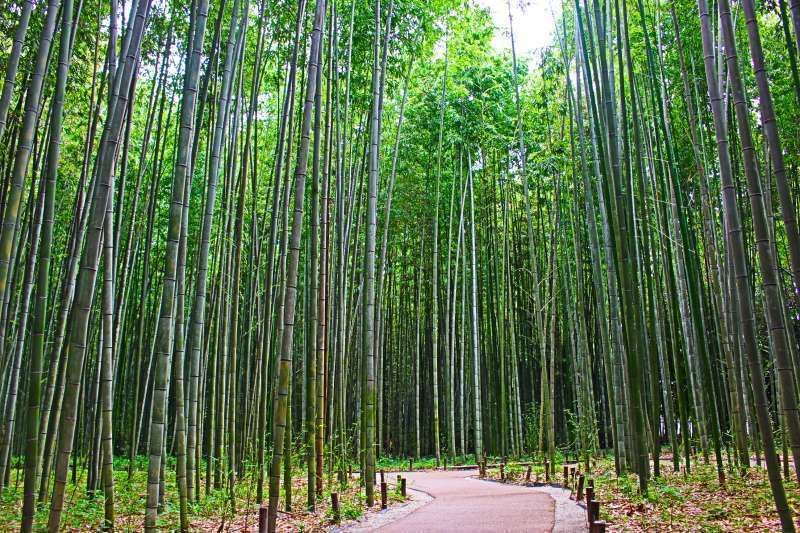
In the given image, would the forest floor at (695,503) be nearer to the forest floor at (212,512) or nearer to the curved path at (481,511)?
the curved path at (481,511)

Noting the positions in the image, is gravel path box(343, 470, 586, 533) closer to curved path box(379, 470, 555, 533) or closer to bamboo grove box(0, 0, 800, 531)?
curved path box(379, 470, 555, 533)

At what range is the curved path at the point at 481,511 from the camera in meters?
3.94

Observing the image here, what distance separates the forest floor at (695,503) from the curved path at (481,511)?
0.45 meters

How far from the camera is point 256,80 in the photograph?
5289 millimetres

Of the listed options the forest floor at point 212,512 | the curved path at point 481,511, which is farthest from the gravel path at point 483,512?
the forest floor at point 212,512

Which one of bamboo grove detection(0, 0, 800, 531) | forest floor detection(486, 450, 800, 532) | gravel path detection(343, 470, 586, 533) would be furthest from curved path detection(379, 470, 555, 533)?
bamboo grove detection(0, 0, 800, 531)

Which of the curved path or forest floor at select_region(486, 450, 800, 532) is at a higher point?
forest floor at select_region(486, 450, 800, 532)

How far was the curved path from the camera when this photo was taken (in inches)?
155

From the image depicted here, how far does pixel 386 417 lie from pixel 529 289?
4.89 m

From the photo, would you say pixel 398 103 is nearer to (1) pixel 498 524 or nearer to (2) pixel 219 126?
(2) pixel 219 126

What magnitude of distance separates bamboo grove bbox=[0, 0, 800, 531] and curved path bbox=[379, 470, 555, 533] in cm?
73

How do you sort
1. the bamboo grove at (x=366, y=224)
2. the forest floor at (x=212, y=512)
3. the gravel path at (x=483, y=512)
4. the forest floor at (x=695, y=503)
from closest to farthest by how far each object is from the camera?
the bamboo grove at (x=366, y=224) → the forest floor at (x=695, y=503) → the gravel path at (x=483, y=512) → the forest floor at (x=212, y=512)

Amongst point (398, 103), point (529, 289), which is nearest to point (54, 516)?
point (398, 103)

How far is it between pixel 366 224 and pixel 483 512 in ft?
10.2
